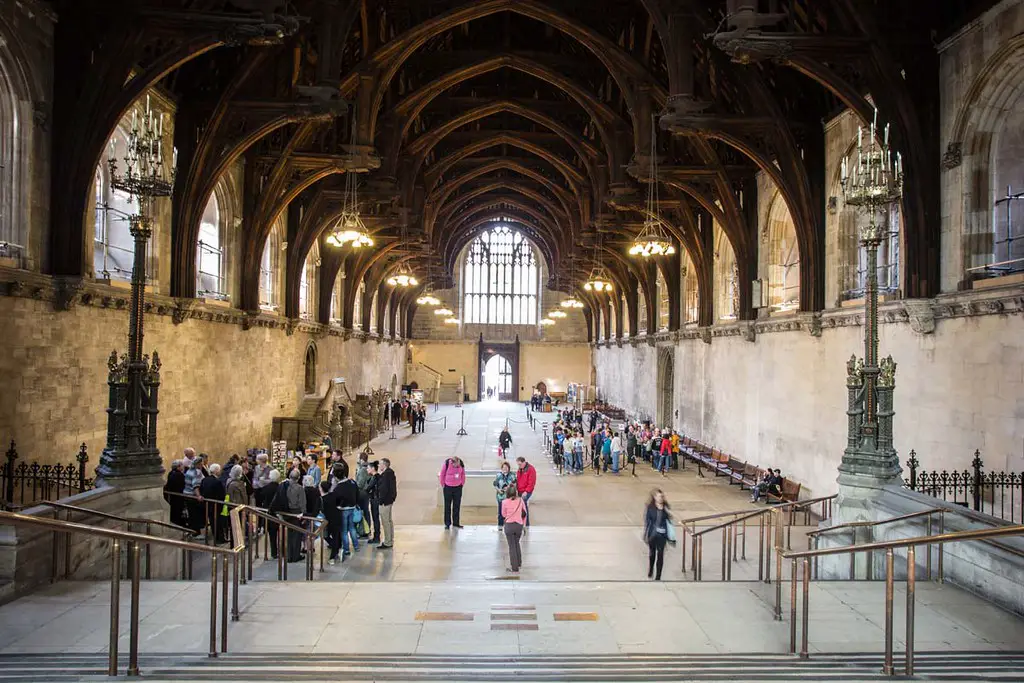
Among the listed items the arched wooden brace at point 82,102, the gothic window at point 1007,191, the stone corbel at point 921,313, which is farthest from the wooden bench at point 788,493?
the arched wooden brace at point 82,102

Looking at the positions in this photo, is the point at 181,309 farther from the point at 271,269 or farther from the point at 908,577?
the point at 908,577

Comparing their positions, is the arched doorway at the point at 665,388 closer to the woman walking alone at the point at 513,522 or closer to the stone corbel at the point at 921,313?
the stone corbel at the point at 921,313

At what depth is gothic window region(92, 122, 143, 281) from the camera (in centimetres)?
1203

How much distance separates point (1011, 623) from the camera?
5.79m

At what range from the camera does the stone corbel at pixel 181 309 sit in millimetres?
13945

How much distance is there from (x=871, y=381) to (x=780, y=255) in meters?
8.66

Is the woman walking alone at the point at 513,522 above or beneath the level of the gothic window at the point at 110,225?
beneath

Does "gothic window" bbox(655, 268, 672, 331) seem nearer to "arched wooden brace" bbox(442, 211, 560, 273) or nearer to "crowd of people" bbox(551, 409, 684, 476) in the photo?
"crowd of people" bbox(551, 409, 684, 476)

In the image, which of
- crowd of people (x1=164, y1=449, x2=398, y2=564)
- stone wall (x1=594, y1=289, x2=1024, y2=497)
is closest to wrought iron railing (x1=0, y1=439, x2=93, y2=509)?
crowd of people (x1=164, y1=449, x2=398, y2=564)

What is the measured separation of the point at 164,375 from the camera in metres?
A: 13.6

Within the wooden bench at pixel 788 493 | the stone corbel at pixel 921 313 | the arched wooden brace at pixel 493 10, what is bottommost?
the wooden bench at pixel 788 493

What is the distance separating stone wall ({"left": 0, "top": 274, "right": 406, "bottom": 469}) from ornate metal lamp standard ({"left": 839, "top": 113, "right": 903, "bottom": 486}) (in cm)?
1042

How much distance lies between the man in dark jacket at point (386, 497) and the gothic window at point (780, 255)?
1043 centimetres

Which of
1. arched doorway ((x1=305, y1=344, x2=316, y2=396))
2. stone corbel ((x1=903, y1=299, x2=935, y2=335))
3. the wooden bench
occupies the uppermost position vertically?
stone corbel ((x1=903, y1=299, x2=935, y2=335))
